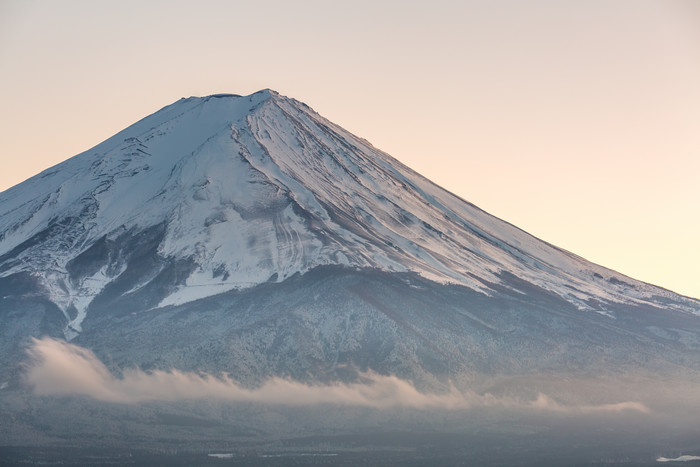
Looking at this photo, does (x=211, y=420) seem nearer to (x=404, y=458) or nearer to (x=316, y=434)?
(x=316, y=434)

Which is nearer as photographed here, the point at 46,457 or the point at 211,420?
the point at 46,457

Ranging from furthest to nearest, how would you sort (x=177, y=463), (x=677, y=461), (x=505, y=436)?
(x=505, y=436)
(x=677, y=461)
(x=177, y=463)

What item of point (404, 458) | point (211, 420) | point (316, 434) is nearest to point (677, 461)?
point (404, 458)

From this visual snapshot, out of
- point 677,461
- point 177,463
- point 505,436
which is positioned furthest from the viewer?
point 505,436

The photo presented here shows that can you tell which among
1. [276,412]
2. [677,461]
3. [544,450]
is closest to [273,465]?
[276,412]

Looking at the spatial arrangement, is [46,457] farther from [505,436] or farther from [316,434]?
[505,436]

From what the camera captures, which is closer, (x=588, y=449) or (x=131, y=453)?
(x=131, y=453)

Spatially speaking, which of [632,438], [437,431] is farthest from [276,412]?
[632,438]

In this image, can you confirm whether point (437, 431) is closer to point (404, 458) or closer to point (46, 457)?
point (404, 458)
